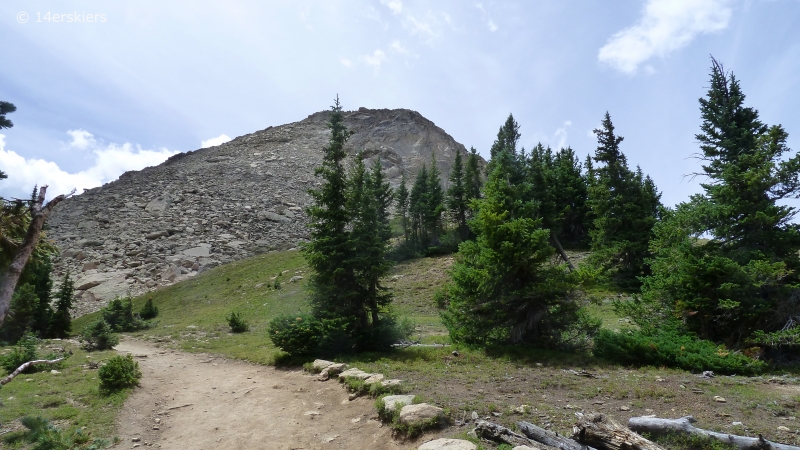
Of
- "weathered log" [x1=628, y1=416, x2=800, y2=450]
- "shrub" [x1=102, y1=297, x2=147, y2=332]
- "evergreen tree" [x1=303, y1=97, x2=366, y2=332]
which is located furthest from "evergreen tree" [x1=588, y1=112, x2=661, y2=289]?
"shrub" [x1=102, y1=297, x2=147, y2=332]

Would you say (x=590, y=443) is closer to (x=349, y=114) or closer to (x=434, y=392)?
(x=434, y=392)

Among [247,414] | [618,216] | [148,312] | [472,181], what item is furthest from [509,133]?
[247,414]

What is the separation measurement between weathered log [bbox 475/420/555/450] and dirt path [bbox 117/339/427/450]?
3.98 ft

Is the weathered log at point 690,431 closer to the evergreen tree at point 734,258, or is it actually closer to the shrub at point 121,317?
the evergreen tree at point 734,258

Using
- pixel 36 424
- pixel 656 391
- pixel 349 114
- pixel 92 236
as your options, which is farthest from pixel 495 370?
pixel 349 114

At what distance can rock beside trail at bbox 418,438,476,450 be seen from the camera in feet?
19.6

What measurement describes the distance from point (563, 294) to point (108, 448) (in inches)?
509

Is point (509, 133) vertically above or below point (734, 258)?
above

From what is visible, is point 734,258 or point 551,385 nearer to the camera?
point 551,385

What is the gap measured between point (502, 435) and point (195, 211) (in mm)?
54248

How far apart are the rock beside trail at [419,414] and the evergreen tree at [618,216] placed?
2415cm

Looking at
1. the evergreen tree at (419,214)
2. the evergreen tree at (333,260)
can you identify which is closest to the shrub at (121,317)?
the evergreen tree at (333,260)

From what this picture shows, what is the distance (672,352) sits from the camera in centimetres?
1176

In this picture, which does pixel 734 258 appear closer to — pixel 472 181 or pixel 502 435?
pixel 502 435
